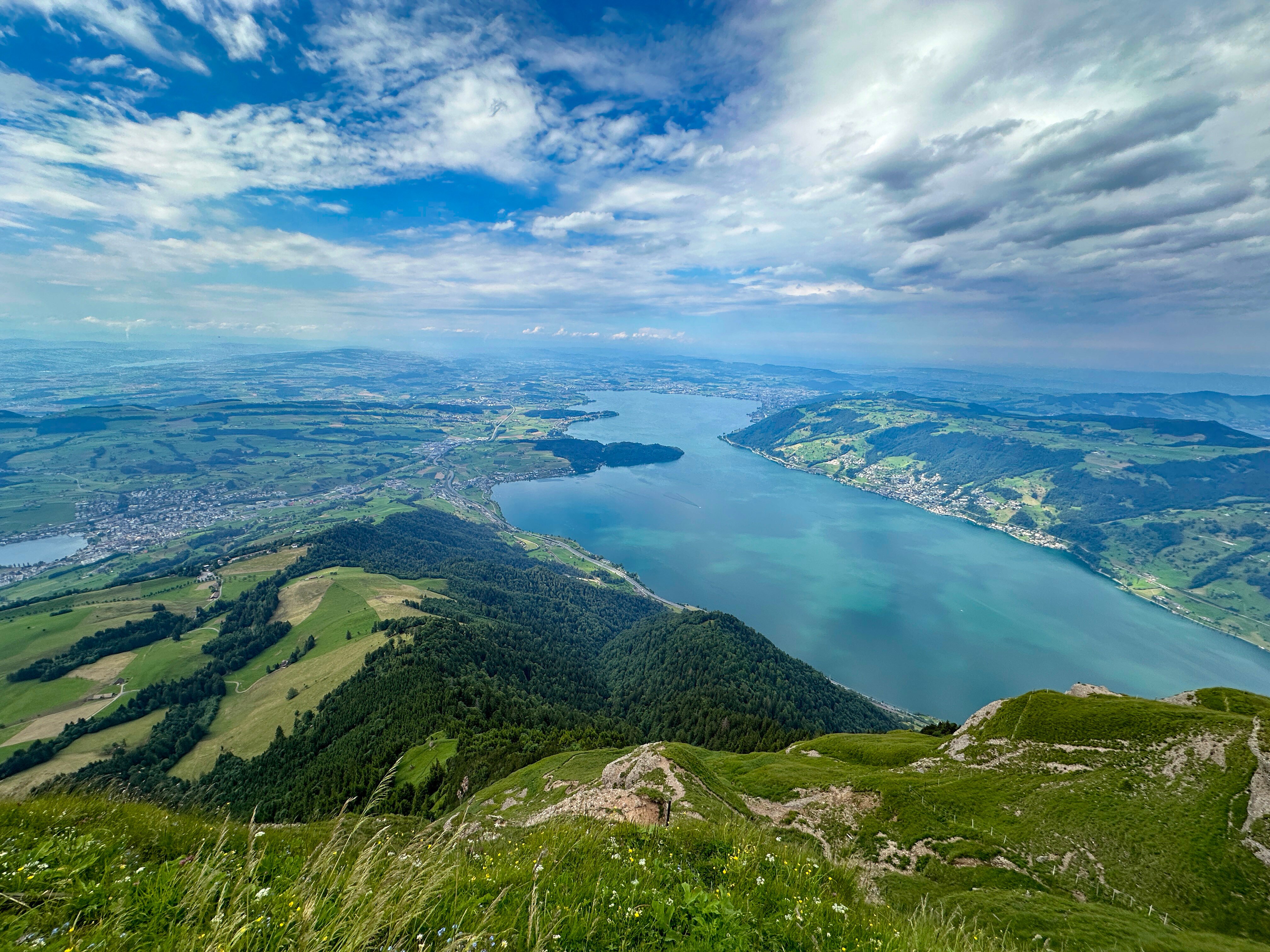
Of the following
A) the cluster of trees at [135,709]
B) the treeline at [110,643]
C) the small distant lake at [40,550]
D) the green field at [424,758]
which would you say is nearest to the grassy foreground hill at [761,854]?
the green field at [424,758]

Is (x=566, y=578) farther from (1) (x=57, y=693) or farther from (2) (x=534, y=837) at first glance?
(2) (x=534, y=837)

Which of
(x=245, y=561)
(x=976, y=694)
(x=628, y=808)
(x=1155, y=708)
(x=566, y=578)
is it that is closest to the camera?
(x=628, y=808)

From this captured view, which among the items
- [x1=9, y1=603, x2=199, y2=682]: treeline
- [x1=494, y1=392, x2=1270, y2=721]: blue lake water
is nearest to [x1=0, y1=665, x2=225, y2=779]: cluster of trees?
[x1=9, y1=603, x2=199, y2=682]: treeline

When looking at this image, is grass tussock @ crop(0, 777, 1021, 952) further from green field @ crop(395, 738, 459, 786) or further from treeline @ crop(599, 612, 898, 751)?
treeline @ crop(599, 612, 898, 751)

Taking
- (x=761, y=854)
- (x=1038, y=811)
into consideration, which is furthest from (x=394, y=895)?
(x=1038, y=811)

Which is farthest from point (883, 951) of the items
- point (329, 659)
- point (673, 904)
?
point (329, 659)
